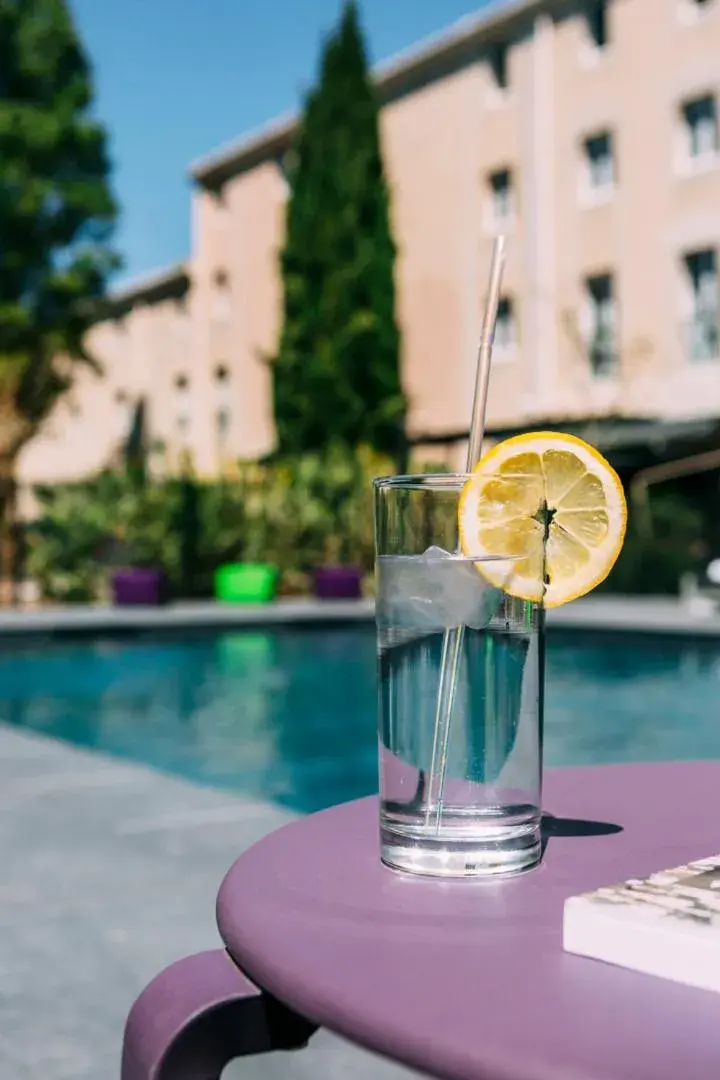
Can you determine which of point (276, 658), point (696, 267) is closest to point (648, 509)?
point (696, 267)

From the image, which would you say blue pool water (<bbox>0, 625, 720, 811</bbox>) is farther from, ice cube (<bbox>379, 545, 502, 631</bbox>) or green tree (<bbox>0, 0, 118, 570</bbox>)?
green tree (<bbox>0, 0, 118, 570</bbox>)

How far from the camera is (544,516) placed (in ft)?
4.75

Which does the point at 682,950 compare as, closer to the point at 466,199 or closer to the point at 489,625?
the point at 489,625

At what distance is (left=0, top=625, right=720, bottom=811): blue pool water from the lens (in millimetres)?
8359

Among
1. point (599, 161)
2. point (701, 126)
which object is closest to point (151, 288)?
point (599, 161)

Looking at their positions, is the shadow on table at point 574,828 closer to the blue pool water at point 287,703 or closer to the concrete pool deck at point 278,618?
the blue pool water at point 287,703

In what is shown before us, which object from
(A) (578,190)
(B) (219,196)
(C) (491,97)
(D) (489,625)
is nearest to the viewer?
(D) (489,625)

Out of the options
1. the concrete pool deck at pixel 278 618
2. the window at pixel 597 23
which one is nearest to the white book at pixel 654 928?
the concrete pool deck at pixel 278 618

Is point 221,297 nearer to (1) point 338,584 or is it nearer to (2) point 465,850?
(1) point 338,584

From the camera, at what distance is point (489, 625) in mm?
1440

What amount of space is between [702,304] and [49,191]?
12.8 meters

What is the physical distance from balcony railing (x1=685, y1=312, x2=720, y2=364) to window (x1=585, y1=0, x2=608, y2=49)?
4912 millimetres

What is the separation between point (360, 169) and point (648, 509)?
8.72 metres

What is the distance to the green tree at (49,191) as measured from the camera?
83.8ft
